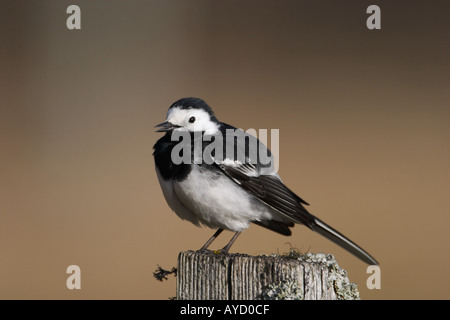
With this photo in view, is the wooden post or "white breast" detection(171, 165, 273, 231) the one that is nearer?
the wooden post

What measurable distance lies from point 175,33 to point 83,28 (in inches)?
43.8

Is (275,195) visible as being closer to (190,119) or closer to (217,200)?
(217,200)

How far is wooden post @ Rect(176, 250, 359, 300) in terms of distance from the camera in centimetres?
207

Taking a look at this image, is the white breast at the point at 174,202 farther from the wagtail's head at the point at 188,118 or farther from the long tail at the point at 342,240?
the long tail at the point at 342,240

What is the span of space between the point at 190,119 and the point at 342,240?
98cm

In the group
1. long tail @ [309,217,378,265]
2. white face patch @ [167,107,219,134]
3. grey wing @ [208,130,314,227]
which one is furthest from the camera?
white face patch @ [167,107,219,134]

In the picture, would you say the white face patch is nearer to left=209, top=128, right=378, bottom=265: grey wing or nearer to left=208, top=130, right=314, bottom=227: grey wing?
left=208, top=130, right=314, bottom=227: grey wing

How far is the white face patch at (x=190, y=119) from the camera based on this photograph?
305cm

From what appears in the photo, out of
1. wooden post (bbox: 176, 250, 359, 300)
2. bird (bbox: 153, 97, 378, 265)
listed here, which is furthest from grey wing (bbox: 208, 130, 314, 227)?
wooden post (bbox: 176, 250, 359, 300)

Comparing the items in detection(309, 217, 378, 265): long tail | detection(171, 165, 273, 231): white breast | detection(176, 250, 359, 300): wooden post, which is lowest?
detection(176, 250, 359, 300): wooden post

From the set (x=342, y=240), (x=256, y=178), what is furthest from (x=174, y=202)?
(x=342, y=240)

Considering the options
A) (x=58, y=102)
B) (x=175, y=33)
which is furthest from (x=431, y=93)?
(x=58, y=102)

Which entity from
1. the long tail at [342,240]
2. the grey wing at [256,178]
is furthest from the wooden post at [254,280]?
the grey wing at [256,178]

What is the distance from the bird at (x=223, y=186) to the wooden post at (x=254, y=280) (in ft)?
1.39
